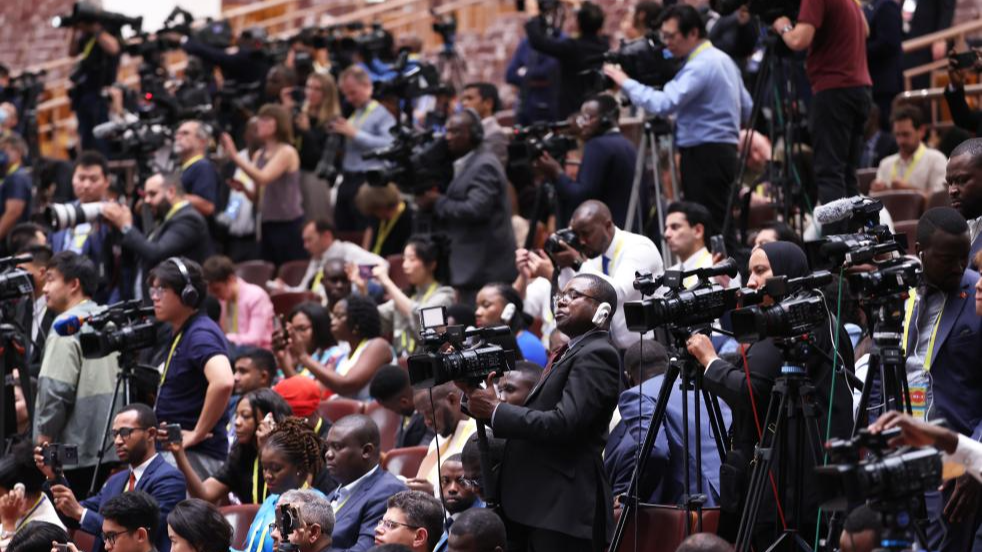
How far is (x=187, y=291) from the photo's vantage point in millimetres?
6617

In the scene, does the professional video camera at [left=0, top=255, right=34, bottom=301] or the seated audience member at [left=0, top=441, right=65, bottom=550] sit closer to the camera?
the seated audience member at [left=0, top=441, right=65, bottom=550]

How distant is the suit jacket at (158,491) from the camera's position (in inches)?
235

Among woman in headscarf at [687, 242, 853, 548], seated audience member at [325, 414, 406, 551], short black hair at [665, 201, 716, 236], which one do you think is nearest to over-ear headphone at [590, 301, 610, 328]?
woman in headscarf at [687, 242, 853, 548]

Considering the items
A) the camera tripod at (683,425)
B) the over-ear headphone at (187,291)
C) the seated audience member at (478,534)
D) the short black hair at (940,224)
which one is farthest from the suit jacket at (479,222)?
the short black hair at (940,224)

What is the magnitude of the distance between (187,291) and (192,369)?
32cm

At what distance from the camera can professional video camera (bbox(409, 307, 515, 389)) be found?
4.67 m

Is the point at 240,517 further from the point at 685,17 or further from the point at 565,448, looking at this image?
the point at 685,17

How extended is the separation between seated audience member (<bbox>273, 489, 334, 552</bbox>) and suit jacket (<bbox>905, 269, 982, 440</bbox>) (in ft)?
6.45

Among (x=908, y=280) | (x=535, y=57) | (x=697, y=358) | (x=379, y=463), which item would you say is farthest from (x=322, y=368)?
(x=535, y=57)

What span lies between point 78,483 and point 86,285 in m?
0.87

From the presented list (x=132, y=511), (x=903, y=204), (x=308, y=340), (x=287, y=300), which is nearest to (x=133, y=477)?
(x=132, y=511)

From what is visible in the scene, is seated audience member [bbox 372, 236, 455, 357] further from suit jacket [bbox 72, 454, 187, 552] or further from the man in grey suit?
suit jacket [bbox 72, 454, 187, 552]

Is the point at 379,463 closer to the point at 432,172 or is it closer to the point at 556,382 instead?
the point at 556,382

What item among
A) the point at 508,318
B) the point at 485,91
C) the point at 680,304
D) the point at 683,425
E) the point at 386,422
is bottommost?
the point at 386,422
